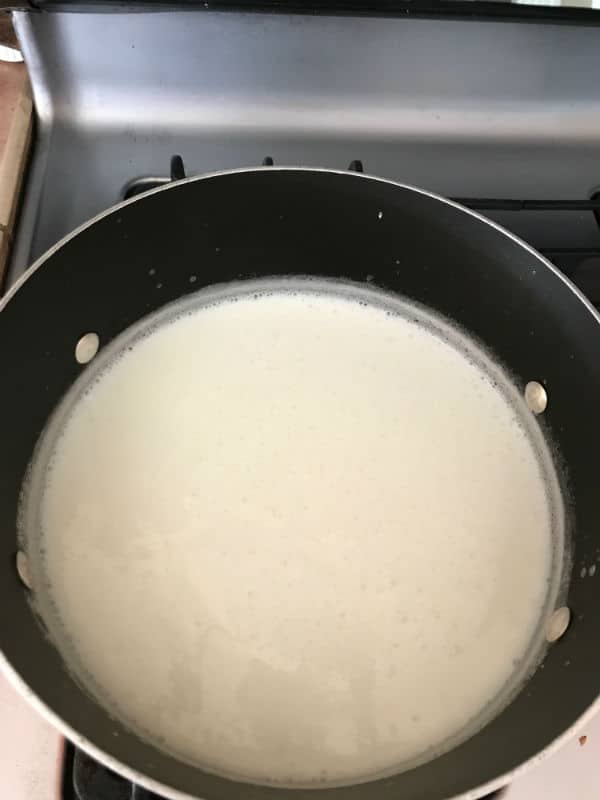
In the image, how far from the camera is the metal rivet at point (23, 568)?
0.61m

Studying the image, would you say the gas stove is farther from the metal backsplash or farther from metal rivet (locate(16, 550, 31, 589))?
metal rivet (locate(16, 550, 31, 589))

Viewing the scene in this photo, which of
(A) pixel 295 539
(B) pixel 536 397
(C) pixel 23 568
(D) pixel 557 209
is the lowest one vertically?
(C) pixel 23 568

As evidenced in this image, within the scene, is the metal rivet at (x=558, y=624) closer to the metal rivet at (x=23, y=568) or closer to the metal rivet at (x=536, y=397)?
the metal rivet at (x=536, y=397)

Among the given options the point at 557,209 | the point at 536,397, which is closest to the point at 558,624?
the point at 536,397

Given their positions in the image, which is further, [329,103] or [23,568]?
[329,103]

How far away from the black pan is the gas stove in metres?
0.05

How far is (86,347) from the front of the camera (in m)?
0.72

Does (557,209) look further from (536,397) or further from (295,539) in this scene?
(295,539)

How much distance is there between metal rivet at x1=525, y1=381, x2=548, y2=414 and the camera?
746 millimetres

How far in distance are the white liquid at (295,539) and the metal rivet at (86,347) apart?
0.03 meters

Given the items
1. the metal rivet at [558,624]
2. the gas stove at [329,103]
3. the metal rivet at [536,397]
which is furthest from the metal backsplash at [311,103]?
the metal rivet at [558,624]

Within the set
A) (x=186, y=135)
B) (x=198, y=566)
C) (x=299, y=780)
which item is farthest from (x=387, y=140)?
(x=299, y=780)

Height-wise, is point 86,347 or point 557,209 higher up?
point 557,209

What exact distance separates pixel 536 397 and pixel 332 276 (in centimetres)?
23
